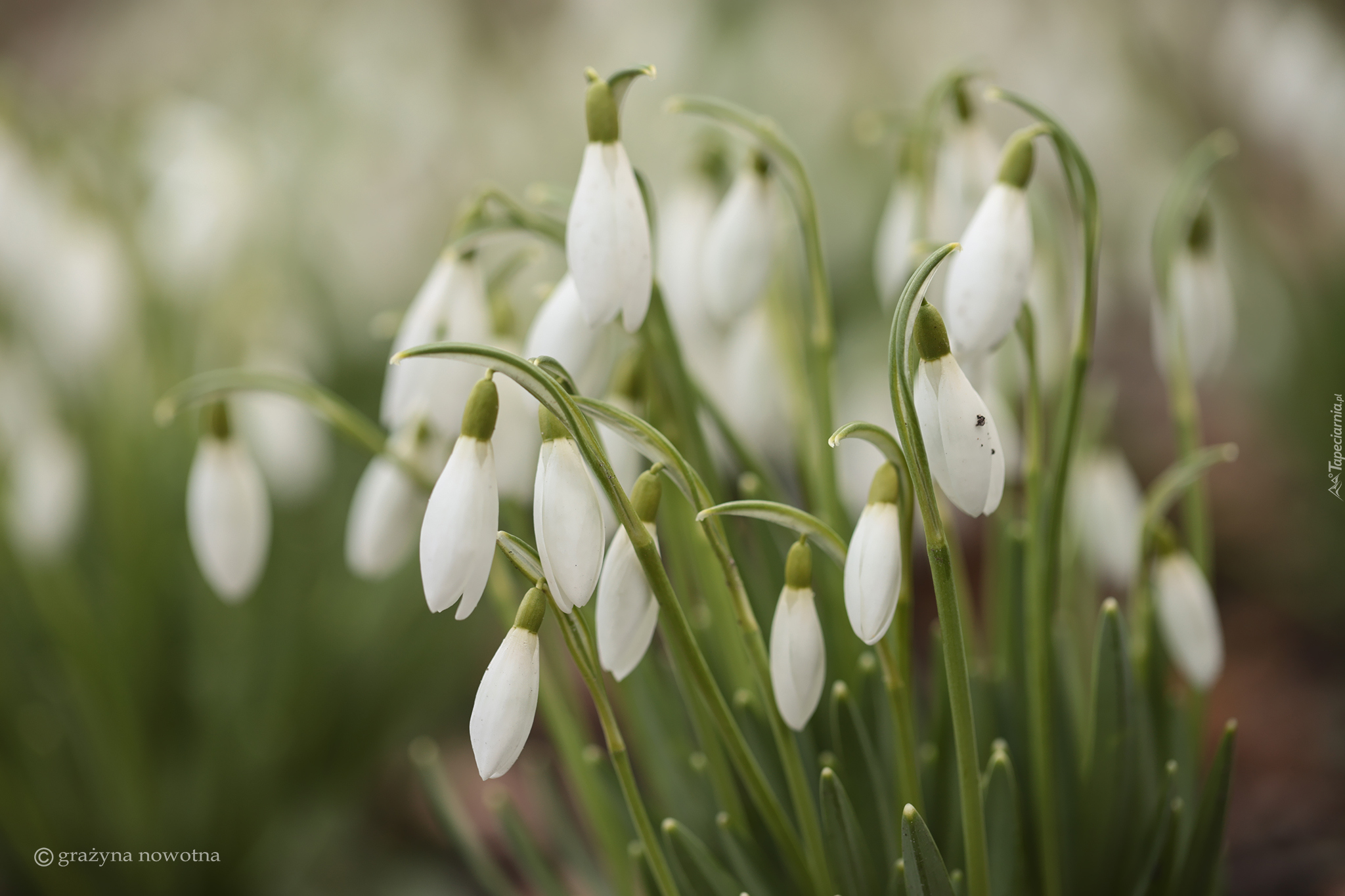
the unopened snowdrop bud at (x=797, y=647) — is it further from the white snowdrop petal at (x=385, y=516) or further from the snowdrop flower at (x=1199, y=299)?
the snowdrop flower at (x=1199, y=299)

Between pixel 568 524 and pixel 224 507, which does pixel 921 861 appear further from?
pixel 224 507

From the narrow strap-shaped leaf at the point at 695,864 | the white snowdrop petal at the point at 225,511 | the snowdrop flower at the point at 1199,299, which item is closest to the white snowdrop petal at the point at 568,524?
the narrow strap-shaped leaf at the point at 695,864

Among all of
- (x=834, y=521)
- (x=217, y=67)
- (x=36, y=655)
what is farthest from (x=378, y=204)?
(x=834, y=521)

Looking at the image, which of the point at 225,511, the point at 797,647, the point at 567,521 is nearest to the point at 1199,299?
the point at 797,647

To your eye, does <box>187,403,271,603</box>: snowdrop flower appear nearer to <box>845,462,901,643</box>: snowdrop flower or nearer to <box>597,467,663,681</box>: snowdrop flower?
<box>597,467,663,681</box>: snowdrop flower

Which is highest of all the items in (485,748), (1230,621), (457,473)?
(457,473)

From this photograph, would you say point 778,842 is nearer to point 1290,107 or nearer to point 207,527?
point 207,527

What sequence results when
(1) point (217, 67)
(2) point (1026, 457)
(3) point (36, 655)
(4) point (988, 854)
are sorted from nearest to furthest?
(4) point (988, 854) < (2) point (1026, 457) < (3) point (36, 655) < (1) point (217, 67)
